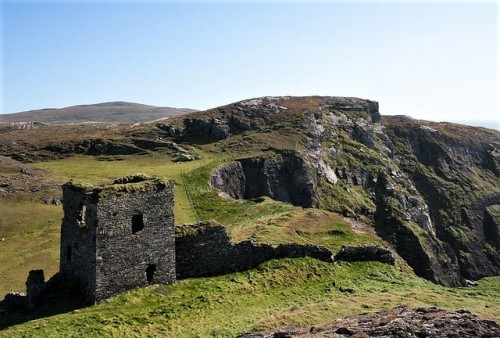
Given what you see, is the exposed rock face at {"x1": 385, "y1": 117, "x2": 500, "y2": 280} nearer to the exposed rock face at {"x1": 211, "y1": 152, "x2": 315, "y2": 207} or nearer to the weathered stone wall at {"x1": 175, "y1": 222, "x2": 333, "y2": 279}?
the exposed rock face at {"x1": 211, "y1": 152, "x2": 315, "y2": 207}

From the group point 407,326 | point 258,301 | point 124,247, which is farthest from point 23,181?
point 407,326

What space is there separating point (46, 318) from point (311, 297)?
13297mm

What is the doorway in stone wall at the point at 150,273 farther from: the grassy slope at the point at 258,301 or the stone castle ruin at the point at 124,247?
the grassy slope at the point at 258,301

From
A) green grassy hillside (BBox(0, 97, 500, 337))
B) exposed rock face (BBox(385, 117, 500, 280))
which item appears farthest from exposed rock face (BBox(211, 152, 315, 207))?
exposed rock face (BBox(385, 117, 500, 280))

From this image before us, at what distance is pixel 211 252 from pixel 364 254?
10.4 m

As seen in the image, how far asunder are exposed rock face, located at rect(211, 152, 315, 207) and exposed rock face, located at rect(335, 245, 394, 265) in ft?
116

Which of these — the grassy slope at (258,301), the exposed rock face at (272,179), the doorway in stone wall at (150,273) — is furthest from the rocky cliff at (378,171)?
the doorway in stone wall at (150,273)

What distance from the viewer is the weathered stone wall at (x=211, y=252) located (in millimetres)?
27281

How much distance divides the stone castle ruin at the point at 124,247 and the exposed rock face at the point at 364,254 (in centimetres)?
677

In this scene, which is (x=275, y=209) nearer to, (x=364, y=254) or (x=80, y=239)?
(x=364, y=254)

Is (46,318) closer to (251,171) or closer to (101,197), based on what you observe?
(101,197)

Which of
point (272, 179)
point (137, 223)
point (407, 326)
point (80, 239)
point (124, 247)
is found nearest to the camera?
point (407, 326)

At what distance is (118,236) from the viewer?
23.8m

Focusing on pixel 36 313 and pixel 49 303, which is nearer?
pixel 36 313
